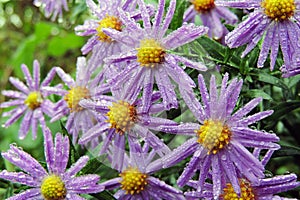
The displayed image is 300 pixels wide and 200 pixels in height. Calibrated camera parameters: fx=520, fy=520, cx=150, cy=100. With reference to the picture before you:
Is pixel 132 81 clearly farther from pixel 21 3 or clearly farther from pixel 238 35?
pixel 21 3

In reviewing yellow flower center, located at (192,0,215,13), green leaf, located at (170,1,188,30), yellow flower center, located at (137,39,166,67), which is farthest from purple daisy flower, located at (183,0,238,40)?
yellow flower center, located at (137,39,166,67)

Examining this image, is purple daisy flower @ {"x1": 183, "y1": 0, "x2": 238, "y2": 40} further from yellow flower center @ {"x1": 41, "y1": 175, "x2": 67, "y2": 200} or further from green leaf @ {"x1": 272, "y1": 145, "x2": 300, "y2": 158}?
yellow flower center @ {"x1": 41, "y1": 175, "x2": 67, "y2": 200}

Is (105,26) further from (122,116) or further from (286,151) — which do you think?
(286,151)

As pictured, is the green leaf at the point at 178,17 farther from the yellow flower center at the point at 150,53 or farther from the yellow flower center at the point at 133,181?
the yellow flower center at the point at 133,181

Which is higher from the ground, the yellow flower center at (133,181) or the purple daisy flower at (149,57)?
the purple daisy flower at (149,57)

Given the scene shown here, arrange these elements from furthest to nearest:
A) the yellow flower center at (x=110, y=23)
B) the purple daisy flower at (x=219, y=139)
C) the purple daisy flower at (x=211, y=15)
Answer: the purple daisy flower at (x=211, y=15), the yellow flower center at (x=110, y=23), the purple daisy flower at (x=219, y=139)

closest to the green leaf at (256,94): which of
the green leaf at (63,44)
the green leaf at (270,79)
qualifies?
the green leaf at (270,79)

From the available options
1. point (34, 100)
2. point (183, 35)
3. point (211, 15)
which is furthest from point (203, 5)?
point (34, 100)
